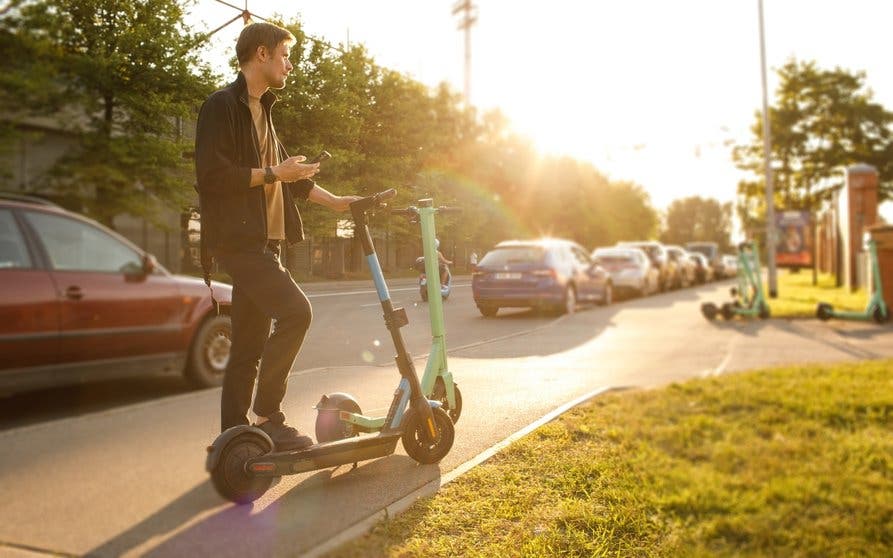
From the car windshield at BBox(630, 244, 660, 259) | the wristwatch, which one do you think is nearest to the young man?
the wristwatch

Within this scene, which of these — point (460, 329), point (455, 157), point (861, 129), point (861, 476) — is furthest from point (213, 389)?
point (861, 476)

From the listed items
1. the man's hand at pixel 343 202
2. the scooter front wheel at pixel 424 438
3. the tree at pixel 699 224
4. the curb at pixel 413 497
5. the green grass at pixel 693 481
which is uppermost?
the tree at pixel 699 224

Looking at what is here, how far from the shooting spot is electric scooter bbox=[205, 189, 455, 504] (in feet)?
3.89

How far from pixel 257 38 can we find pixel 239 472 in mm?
613

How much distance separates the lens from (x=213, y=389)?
1.30 metres

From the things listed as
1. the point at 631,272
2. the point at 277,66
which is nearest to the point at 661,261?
the point at 631,272

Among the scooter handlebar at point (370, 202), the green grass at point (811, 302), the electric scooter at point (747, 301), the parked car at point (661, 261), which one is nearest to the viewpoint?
the scooter handlebar at point (370, 202)

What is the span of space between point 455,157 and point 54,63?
3.42ft

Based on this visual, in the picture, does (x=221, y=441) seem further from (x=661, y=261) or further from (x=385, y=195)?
(x=661, y=261)

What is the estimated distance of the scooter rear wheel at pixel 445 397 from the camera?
1776 mm

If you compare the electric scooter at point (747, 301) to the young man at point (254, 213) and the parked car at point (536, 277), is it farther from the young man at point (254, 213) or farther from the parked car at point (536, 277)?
the young man at point (254, 213)

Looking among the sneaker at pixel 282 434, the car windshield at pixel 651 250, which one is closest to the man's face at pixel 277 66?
the sneaker at pixel 282 434

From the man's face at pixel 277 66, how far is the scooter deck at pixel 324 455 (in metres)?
0.54

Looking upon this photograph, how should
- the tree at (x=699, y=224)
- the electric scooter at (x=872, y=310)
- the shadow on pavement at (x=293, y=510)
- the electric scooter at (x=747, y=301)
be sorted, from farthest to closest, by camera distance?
the tree at (x=699, y=224), the electric scooter at (x=747, y=301), the electric scooter at (x=872, y=310), the shadow on pavement at (x=293, y=510)
